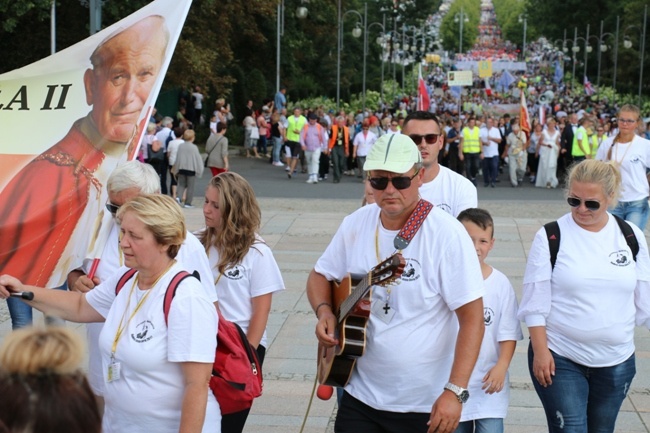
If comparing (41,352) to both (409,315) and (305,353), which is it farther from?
(305,353)

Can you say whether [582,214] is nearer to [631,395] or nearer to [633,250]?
[633,250]

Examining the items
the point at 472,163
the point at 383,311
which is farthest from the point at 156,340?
the point at 472,163

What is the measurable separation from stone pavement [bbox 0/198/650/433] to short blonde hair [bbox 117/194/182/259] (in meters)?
1.52

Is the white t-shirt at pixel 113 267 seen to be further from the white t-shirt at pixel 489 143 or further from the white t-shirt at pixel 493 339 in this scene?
the white t-shirt at pixel 489 143

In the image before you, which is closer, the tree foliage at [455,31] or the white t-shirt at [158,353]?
the white t-shirt at [158,353]

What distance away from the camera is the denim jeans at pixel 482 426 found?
4637 mm

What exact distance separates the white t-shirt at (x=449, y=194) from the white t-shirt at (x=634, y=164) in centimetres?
506

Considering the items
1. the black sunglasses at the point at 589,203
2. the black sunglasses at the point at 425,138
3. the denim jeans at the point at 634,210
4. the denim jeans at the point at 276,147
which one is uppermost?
the black sunglasses at the point at 425,138

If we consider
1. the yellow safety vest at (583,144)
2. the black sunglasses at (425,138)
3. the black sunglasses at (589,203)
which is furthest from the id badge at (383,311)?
the yellow safety vest at (583,144)

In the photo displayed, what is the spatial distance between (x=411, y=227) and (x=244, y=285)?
1.14m

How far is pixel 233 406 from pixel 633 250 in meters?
1.97

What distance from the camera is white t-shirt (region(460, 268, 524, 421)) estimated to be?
4652 millimetres

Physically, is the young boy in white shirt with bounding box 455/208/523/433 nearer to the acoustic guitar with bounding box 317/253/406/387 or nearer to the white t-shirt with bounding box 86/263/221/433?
the acoustic guitar with bounding box 317/253/406/387

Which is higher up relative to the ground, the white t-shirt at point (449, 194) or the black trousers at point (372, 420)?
the white t-shirt at point (449, 194)
